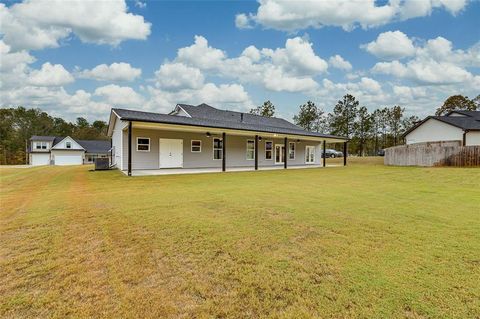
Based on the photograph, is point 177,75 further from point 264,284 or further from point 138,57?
point 264,284

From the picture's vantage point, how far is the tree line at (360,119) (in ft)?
150

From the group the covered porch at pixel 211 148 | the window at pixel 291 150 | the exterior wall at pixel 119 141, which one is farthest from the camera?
→ the window at pixel 291 150

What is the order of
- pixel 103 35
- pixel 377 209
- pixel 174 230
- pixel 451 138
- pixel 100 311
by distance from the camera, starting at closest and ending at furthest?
pixel 100 311, pixel 174 230, pixel 377 209, pixel 103 35, pixel 451 138

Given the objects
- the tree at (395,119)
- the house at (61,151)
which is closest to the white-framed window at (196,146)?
the house at (61,151)

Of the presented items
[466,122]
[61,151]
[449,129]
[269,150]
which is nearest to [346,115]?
[449,129]

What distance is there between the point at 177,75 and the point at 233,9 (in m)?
11.9

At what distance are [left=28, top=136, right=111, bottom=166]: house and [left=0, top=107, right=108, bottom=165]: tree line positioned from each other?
12.0 m

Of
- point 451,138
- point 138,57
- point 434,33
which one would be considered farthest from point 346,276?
point 451,138

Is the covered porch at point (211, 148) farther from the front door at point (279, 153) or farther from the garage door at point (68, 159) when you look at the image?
the garage door at point (68, 159)

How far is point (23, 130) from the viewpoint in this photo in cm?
5669

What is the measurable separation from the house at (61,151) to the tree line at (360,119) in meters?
29.7

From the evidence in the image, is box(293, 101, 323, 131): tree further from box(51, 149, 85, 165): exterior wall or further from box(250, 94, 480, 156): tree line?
box(51, 149, 85, 165): exterior wall

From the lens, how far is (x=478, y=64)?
97.3 feet

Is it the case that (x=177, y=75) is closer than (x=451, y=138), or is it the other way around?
(x=451, y=138)
